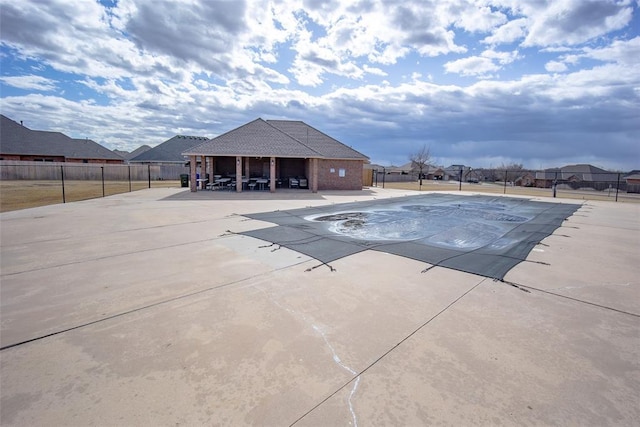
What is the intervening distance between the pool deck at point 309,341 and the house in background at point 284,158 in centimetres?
1564

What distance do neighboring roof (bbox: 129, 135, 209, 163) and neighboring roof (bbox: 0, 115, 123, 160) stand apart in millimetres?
4793

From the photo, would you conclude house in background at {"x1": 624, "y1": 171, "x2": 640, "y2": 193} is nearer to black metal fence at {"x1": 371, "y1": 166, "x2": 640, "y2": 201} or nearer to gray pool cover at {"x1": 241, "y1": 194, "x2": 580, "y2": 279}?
black metal fence at {"x1": 371, "y1": 166, "x2": 640, "y2": 201}

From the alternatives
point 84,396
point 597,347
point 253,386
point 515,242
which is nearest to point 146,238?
point 84,396

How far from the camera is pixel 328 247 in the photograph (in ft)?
23.0

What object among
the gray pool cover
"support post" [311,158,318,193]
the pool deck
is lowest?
the pool deck

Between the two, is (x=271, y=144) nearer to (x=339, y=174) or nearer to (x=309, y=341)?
(x=339, y=174)

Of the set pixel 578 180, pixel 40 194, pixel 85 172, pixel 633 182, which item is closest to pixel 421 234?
pixel 40 194

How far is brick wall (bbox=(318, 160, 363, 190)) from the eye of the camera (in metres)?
24.8

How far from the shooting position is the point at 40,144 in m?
39.4

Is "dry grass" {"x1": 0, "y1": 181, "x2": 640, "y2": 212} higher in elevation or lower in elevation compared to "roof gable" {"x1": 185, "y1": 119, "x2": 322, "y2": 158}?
lower

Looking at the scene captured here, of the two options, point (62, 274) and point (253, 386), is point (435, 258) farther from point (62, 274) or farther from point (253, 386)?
point (62, 274)

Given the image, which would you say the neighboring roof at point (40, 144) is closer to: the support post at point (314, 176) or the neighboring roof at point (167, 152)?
the neighboring roof at point (167, 152)

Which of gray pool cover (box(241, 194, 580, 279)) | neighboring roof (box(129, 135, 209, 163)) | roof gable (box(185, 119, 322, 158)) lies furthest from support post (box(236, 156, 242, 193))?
neighboring roof (box(129, 135, 209, 163))

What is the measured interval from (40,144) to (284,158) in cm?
3567
